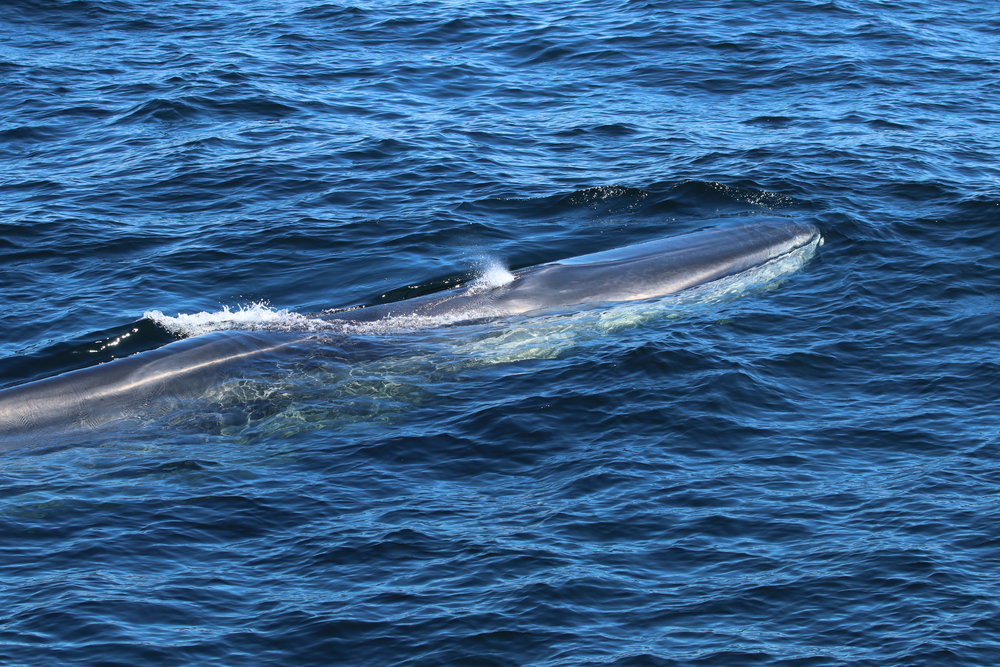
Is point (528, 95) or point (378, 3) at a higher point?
point (378, 3)

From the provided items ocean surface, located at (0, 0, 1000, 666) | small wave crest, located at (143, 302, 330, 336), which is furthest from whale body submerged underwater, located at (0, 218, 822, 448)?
small wave crest, located at (143, 302, 330, 336)

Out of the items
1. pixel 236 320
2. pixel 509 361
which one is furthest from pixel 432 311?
pixel 236 320

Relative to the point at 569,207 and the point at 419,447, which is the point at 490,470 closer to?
the point at 419,447

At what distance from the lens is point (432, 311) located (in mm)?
20625

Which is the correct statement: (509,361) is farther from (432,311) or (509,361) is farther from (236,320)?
(236,320)

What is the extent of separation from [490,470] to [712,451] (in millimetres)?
2838

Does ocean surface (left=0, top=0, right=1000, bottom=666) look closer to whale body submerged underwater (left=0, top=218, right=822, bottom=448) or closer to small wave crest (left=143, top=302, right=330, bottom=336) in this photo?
small wave crest (left=143, top=302, right=330, bottom=336)

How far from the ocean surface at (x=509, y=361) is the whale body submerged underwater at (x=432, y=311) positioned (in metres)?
0.37

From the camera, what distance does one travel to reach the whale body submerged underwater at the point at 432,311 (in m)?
17.3

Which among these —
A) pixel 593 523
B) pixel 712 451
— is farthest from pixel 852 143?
pixel 593 523

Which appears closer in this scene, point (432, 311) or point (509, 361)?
point (509, 361)

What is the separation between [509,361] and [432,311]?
1.86 meters

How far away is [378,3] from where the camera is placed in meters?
43.5

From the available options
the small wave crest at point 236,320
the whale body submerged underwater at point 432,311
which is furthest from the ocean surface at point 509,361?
the whale body submerged underwater at point 432,311
